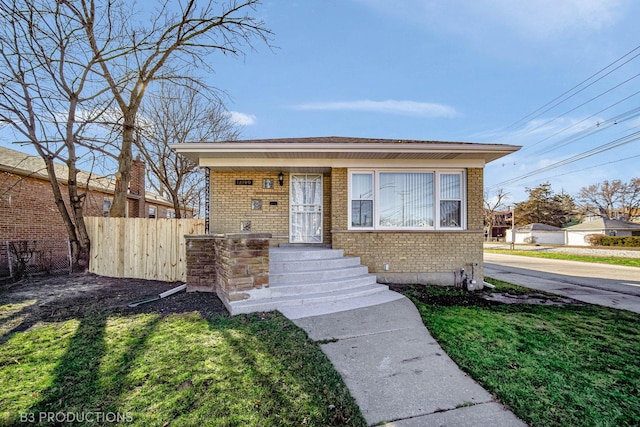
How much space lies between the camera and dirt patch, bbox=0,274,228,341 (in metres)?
4.45

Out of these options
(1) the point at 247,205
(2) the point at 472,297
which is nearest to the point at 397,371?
(2) the point at 472,297

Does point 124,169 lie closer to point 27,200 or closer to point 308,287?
point 27,200

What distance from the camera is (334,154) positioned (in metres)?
6.80

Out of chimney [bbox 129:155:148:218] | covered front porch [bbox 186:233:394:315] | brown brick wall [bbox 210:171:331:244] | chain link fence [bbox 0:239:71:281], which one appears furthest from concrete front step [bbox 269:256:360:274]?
chimney [bbox 129:155:148:218]

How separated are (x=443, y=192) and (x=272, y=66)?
646cm

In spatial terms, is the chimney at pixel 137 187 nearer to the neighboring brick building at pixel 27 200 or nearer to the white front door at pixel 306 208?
the neighboring brick building at pixel 27 200

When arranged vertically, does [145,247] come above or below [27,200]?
below

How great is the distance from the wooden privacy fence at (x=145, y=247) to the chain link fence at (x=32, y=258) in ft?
5.00

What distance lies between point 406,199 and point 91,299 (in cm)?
708

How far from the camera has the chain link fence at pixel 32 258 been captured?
26.6 feet

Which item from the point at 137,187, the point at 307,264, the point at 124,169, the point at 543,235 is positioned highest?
the point at 137,187

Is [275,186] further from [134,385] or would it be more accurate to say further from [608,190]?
[608,190]

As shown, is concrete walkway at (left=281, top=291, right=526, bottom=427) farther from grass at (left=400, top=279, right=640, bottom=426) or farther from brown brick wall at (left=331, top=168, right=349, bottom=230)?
brown brick wall at (left=331, top=168, right=349, bottom=230)

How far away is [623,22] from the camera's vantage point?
12023 mm
